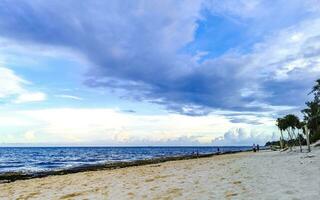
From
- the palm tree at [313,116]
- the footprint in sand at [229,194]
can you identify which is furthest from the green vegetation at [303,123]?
the footprint in sand at [229,194]

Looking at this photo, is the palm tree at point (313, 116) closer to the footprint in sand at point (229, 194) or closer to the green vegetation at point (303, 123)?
the green vegetation at point (303, 123)

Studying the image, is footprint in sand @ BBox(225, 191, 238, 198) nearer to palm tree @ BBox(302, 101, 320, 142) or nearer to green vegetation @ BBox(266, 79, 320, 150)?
green vegetation @ BBox(266, 79, 320, 150)

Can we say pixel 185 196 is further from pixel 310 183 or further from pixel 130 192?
pixel 310 183

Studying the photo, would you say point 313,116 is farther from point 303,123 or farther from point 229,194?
point 229,194

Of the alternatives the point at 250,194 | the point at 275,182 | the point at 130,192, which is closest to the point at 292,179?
the point at 275,182

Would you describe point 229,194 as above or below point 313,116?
below

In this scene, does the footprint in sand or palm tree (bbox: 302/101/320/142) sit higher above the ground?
palm tree (bbox: 302/101/320/142)

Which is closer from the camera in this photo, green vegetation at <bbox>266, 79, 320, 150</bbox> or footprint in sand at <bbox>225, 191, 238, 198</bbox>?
footprint in sand at <bbox>225, 191, 238, 198</bbox>

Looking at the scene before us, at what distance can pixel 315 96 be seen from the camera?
65125 millimetres

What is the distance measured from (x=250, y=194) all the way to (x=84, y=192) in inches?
303

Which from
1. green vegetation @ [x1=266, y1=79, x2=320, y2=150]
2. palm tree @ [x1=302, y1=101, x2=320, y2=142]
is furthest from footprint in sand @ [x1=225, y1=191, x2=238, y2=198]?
palm tree @ [x1=302, y1=101, x2=320, y2=142]

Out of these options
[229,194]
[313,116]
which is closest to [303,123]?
[313,116]

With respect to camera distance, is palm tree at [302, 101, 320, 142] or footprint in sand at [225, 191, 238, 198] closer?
footprint in sand at [225, 191, 238, 198]

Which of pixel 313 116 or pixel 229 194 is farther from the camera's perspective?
pixel 313 116
